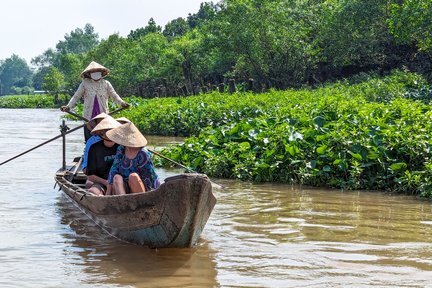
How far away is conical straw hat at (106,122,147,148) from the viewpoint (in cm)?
646

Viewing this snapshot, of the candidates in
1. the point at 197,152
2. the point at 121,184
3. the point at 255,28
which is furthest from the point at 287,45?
the point at 121,184

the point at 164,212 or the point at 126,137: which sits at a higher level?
the point at 126,137

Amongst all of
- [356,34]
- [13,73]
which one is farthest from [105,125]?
[13,73]

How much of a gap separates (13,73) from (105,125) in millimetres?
183237

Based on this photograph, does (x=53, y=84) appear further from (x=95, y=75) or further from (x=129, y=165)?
(x=129, y=165)

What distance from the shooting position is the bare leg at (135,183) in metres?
6.45

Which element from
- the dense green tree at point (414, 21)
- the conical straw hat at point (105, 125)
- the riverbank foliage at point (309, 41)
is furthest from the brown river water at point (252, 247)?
the riverbank foliage at point (309, 41)

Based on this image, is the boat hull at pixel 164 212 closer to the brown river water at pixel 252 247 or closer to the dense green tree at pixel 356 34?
the brown river water at pixel 252 247

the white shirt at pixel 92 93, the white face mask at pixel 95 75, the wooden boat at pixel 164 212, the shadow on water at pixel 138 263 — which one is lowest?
the shadow on water at pixel 138 263

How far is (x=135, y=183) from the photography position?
6.45 metres

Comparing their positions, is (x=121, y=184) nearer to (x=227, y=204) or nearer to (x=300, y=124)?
(x=227, y=204)

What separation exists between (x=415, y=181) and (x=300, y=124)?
9.44 ft

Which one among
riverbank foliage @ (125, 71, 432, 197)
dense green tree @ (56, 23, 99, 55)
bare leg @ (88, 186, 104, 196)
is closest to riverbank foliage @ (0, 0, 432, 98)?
riverbank foliage @ (125, 71, 432, 197)

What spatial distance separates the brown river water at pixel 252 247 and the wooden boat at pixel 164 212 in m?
0.17
